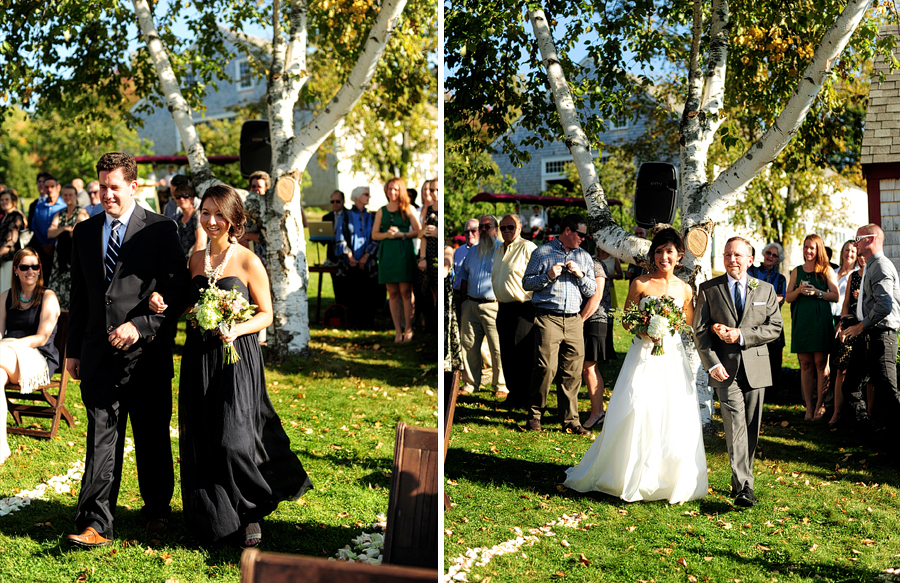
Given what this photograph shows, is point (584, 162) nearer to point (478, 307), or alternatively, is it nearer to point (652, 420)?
point (478, 307)

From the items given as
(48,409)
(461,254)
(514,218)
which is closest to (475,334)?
(461,254)

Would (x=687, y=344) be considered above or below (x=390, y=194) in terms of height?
below

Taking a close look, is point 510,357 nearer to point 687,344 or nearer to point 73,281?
point 687,344

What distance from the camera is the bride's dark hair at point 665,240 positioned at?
16.5 ft

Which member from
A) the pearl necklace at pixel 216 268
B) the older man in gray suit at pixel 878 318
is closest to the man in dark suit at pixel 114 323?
the pearl necklace at pixel 216 268

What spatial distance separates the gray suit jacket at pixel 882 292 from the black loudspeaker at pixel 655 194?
60.9 inches

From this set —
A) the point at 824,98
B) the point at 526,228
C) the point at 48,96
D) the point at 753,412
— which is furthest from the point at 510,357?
the point at 48,96

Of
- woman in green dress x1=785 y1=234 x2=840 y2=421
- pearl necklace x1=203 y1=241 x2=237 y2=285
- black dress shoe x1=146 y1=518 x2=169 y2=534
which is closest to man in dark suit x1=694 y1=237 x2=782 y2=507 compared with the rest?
woman in green dress x1=785 y1=234 x2=840 y2=421

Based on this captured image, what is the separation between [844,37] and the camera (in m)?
4.84

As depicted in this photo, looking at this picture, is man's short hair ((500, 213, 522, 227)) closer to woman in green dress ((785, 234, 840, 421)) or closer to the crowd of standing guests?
the crowd of standing guests

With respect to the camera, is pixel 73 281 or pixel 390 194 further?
pixel 390 194

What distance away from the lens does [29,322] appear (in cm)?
683

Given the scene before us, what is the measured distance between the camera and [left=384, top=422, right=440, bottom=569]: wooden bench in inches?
143

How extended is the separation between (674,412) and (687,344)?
51 centimetres
